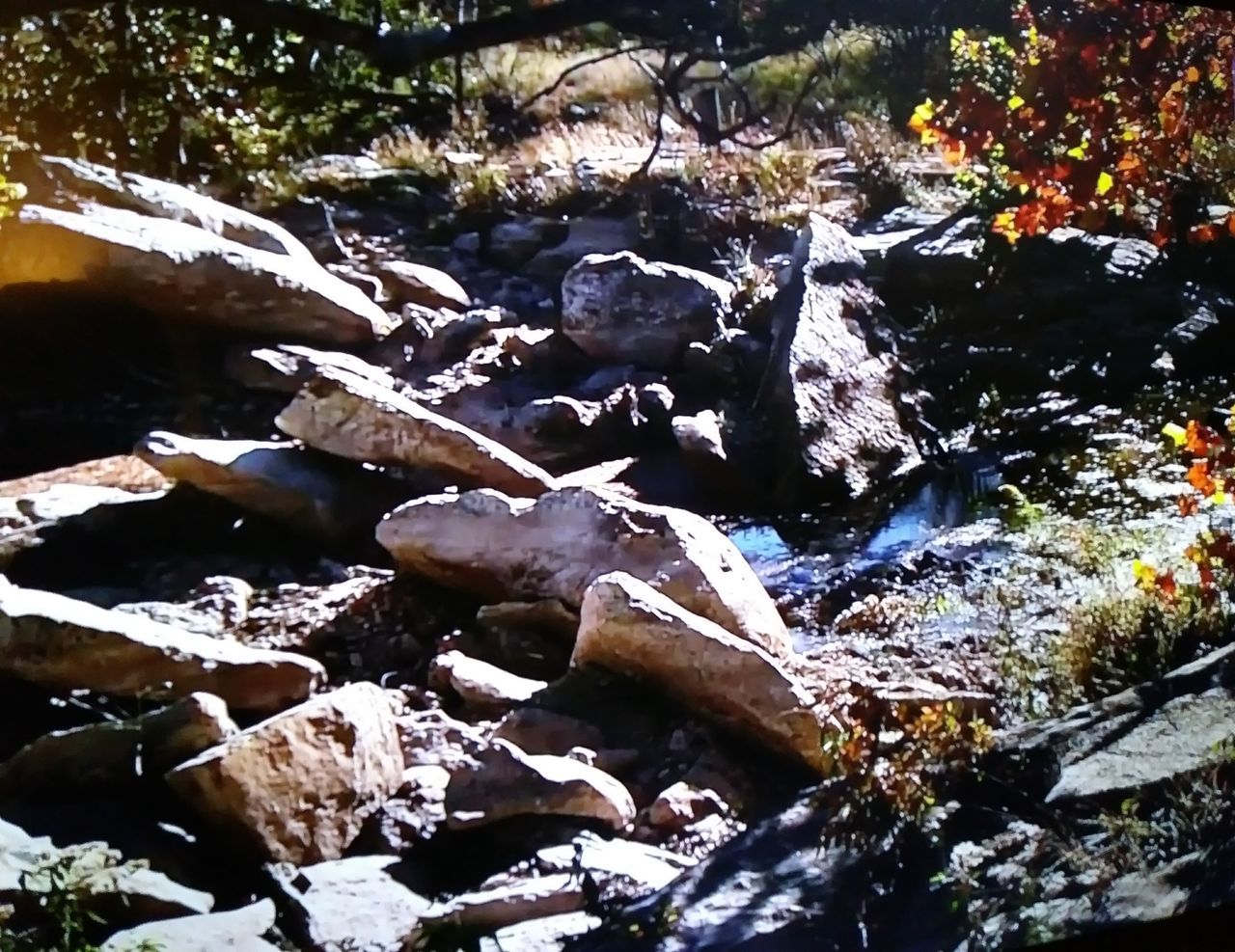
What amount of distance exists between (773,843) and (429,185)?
926 mm

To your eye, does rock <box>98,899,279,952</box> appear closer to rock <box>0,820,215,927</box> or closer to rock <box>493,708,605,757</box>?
rock <box>0,820,215,927</box>

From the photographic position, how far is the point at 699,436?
168 centimetres

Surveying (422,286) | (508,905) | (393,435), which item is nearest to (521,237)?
(422,286)

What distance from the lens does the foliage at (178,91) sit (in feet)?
4.74

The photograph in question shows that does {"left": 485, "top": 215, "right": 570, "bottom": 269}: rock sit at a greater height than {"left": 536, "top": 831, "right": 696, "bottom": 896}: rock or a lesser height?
greater

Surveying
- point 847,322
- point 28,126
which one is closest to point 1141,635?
point 847,322

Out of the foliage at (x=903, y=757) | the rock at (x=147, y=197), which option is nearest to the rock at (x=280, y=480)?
the rock at (x=147, y=197)

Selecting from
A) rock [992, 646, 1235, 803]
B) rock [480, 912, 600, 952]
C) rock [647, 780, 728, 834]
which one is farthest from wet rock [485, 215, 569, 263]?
rock [992, 646, 1235, 803]

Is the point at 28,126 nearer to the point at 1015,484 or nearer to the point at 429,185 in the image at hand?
the point at 429,185

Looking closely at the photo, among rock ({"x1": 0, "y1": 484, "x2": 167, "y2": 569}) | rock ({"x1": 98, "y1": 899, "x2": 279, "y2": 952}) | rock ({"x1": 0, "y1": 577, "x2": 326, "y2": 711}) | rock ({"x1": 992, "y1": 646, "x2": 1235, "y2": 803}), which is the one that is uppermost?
rock ({"x1": 0, "y1": 484, "x2": 167, "y2": 569})

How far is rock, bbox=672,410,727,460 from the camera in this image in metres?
1.67

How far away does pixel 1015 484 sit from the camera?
6.16 feet

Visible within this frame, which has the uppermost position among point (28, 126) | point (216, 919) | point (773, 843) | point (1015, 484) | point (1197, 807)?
point (28, 126)

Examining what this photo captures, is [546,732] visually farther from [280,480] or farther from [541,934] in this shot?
[280,480]
